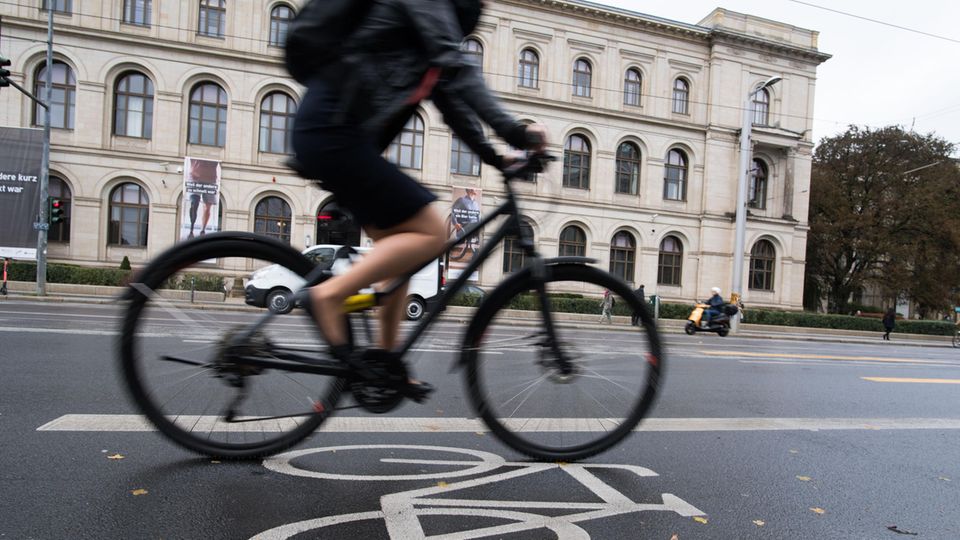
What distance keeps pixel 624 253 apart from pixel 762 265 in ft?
29.4

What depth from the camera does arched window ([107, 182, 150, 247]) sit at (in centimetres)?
2572

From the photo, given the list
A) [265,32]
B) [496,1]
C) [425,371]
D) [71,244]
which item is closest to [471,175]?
[496,1]

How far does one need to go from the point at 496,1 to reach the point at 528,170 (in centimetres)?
3093

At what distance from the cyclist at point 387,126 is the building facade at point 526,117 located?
2154 centimetres

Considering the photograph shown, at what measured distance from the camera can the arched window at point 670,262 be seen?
33.0 m

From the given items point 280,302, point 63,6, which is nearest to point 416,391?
point 280,302

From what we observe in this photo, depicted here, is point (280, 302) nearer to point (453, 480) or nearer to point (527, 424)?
point (453, 480)

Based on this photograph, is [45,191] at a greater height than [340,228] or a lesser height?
greater

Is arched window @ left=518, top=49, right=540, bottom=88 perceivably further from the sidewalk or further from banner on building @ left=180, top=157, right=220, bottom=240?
banner on building @ left=180, top=157, right=220, bottom=240

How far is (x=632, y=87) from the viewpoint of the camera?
3284 centimetres

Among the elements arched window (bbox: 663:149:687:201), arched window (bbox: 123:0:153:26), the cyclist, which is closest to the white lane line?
the cyclist

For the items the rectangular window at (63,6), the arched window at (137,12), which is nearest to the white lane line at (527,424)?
the arched window at (137,12)

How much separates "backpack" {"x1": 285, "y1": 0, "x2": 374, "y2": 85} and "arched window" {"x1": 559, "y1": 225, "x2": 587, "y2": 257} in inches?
1164

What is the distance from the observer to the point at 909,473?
297 cm
